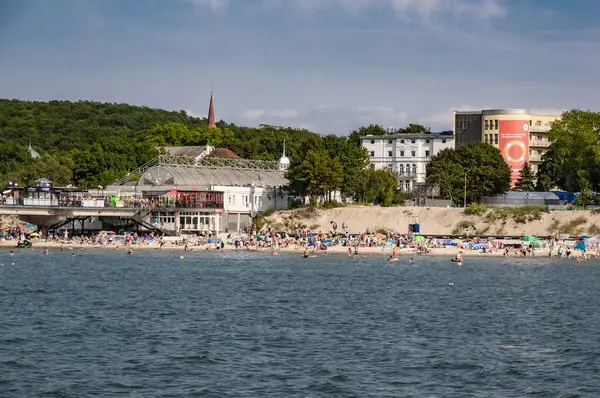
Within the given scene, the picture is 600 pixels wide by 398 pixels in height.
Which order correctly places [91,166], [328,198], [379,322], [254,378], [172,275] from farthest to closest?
[91,166], [328,198], [172,275], [379,322], [254,378]

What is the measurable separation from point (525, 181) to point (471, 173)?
14.9 m

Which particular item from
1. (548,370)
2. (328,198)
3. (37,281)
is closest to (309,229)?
(328,198)

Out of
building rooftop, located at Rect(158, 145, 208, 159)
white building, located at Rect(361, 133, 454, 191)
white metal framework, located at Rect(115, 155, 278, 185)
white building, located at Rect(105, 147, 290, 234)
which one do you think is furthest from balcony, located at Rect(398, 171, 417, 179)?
building rooftop, located at Rect(158, 145, 208, 159)

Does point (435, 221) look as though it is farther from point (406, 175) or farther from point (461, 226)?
point (406, 175)

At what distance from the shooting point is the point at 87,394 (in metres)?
30.9

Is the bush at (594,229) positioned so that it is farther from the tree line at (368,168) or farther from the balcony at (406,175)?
the balcony at (406,175)

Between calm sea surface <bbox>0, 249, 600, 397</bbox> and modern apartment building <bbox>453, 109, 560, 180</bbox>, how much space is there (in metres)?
65.8

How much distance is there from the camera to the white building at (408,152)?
143025mm

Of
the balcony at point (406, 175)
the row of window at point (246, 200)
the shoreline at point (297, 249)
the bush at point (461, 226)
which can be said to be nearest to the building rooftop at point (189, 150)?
the balcony at point (406, 175)

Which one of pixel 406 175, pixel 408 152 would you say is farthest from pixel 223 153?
pixel 406 175

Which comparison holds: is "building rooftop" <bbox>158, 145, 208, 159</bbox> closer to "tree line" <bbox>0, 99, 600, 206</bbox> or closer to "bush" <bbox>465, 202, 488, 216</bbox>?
"tree line" <bbox>0, 99, 600, 206</bbox>

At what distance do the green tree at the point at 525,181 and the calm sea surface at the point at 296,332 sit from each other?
58.7 metres

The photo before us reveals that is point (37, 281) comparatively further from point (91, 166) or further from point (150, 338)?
point (91, 166)

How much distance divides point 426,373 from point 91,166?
102 metres
